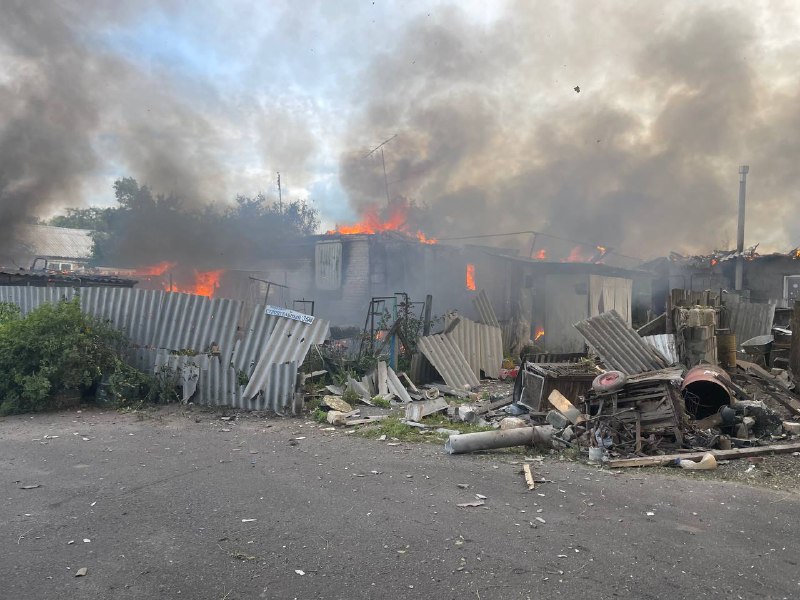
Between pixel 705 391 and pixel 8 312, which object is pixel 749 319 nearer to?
pixel 705 391

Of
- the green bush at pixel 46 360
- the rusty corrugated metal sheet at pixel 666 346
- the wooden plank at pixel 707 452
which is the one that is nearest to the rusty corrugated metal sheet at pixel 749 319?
the rusty corrugated metal sheet at pixel 666 346

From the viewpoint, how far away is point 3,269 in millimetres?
13086

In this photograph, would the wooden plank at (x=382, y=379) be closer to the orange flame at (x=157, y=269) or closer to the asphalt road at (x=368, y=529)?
the asphalt road at (x=368, y=529)

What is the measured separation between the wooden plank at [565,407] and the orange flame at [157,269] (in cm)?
1770

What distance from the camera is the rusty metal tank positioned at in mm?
6305

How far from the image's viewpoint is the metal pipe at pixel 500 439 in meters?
5.49

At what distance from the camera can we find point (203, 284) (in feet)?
66.1

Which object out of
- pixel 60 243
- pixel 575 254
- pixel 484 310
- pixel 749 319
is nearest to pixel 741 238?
pixel 575 254

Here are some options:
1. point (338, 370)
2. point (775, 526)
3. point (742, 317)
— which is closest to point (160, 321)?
point (338, 370)

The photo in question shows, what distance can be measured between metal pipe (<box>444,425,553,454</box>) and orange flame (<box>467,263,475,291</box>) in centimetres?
1115

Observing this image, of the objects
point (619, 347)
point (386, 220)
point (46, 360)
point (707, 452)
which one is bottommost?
point (707, 452)

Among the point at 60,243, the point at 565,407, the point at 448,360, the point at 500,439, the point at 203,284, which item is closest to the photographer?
the point at 500,439

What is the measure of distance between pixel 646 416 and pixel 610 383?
1.64 feet

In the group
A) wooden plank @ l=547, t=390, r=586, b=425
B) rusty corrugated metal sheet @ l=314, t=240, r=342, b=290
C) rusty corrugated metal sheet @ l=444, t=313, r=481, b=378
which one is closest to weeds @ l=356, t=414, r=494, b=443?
wooden plank @ l=547, t=390, r=586, b=425
